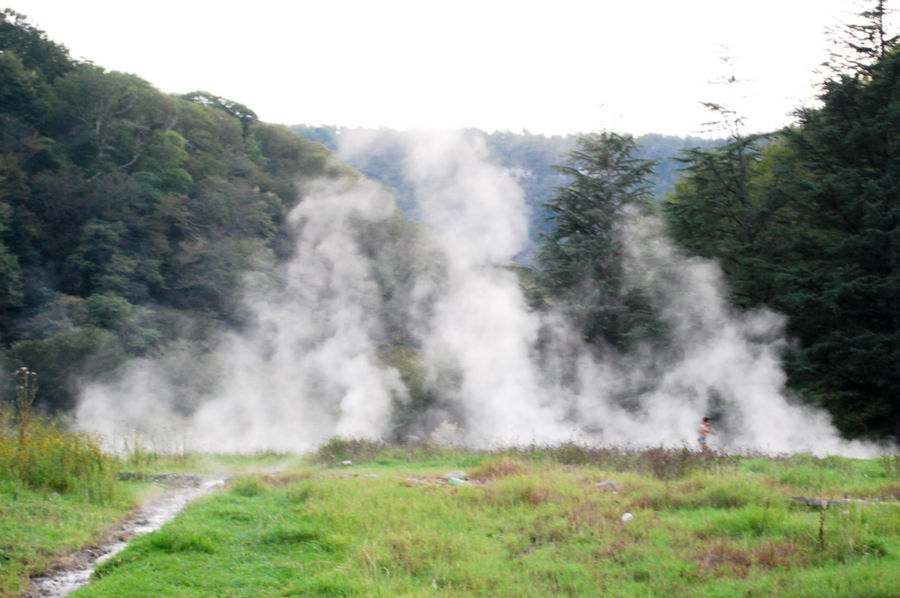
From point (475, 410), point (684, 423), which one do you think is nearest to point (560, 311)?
point (475, 410)

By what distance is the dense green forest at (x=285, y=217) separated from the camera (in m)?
17.1

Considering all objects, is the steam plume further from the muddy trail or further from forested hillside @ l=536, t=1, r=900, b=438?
the muddy trail

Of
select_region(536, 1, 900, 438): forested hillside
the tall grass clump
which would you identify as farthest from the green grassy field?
select_region(536, 1, 900, 438): forested hillside

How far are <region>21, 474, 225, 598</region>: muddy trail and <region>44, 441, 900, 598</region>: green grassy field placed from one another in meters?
0.31

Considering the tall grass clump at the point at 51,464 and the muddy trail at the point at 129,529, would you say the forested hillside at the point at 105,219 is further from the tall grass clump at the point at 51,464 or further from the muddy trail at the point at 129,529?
the tall grass clump at the point at 51,464

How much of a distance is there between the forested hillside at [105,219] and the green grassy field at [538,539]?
2109 cm

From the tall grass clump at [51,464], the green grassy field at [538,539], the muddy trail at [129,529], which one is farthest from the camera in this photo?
the tall grass clump at [51,464]

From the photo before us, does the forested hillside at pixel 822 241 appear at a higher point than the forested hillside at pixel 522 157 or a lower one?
lower

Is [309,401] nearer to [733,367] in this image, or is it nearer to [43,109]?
[733,367]

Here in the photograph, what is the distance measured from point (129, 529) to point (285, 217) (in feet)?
114

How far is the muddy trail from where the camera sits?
5.82 metres

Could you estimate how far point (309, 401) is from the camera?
92.8 ft

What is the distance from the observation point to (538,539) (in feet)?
22.8

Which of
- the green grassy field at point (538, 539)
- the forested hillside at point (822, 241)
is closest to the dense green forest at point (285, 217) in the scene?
the forested hillside at point (822, 241)
